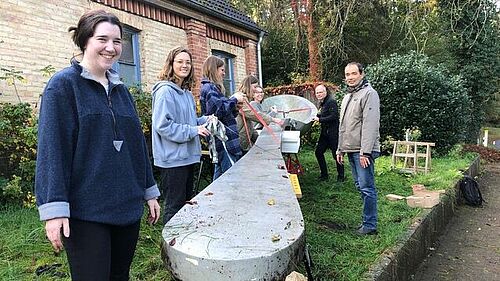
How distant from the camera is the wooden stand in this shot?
8.93 metres

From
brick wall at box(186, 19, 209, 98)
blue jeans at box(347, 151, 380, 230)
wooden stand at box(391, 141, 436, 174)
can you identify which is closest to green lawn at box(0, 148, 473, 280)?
blue jeans at box(347, 151, 380, 230)

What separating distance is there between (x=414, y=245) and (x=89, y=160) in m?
3.77

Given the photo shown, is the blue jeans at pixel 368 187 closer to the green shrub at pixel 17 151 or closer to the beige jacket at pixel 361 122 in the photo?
the beige jacket at pixel 361 122

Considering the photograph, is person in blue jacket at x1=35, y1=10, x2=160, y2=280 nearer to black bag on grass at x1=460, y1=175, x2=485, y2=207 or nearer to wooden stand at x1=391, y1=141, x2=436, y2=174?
black bag on grass at x1=460, y1=175, x2=485, y2=207

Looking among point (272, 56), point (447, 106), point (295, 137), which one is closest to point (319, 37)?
point (272, 56)

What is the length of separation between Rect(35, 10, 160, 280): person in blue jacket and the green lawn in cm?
140

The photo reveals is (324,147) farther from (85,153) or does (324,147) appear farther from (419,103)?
(85,153)

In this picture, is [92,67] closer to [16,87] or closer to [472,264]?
[472,264]

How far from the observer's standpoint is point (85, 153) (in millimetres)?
1773

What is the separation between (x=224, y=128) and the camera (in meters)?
3.99

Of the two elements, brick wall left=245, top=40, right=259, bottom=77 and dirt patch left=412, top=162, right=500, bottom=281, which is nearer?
dirt patch left=412, top=162, right=500, bottom=281

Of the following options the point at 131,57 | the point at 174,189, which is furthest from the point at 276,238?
the point at 131,57

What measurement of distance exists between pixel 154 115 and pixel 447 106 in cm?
999

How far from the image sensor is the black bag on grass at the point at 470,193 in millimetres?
7418
